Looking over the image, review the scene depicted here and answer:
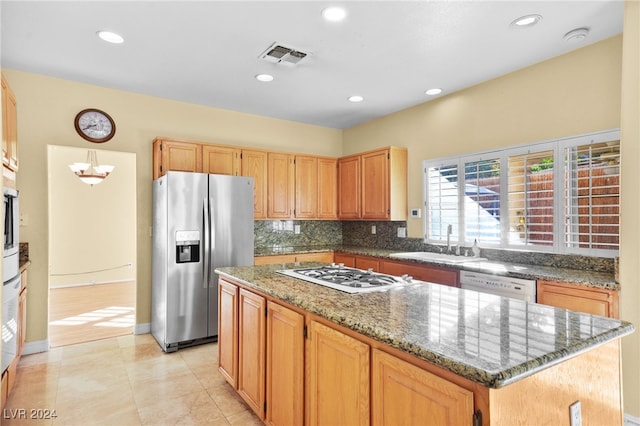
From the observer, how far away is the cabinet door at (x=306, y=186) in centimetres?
488

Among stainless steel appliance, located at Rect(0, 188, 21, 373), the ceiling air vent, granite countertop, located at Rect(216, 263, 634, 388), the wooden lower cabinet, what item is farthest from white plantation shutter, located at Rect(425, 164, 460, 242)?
stainless steel appliance, located at Rect(0, 188, 21, 373)

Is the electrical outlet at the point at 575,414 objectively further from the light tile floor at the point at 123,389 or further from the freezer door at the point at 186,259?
the freezer door at the point at 186,259

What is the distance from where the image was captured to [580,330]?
1271 mm

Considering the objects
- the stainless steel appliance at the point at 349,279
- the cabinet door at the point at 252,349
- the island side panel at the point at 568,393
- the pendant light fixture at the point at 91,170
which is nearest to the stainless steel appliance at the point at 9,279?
the cabinet door at the point at 252,349

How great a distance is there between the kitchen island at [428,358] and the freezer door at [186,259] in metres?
1.73

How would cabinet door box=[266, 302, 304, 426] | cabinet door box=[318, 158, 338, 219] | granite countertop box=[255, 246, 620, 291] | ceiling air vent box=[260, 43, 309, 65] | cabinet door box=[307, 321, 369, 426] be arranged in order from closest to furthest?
cabinet door box=[307, 321, 369, 426]
cabinet door box=[266, 302, 304, 426]
granite countertop box=[255, 246, 620, 291]
ceiling air vent box=[260, 43, 309, 65]
cabinet door box=[318, 158, 338, 219]

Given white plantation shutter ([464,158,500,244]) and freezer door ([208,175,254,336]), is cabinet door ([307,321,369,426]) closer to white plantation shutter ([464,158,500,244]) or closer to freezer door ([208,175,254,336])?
freezer door ([208,175,254,336])

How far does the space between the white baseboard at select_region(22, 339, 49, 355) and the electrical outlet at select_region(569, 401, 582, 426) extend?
14.0 feet

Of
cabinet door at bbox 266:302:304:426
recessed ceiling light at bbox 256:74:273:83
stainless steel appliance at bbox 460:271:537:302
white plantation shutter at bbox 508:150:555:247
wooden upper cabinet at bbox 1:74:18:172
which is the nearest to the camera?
cabinet door at bbox 266:302:304:426

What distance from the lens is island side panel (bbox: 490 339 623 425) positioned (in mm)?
1010

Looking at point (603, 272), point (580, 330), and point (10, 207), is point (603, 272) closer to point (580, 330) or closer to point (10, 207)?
point (580, 330)

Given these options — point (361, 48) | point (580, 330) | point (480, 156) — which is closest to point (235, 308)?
point (580, 330)

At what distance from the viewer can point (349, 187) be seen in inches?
198

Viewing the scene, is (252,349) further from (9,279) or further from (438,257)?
(438,257)
